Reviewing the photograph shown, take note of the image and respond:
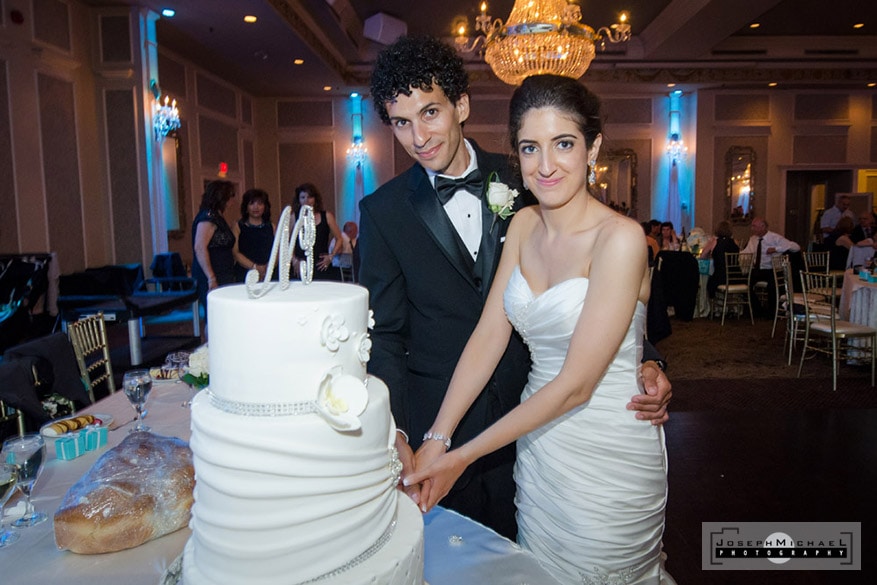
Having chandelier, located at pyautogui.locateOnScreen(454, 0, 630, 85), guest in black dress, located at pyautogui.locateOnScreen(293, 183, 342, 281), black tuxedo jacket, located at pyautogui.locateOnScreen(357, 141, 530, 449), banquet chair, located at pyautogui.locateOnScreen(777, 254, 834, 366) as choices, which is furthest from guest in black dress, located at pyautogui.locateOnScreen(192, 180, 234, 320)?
banquet chair, located at pyautogui.locateOnScreen(777, 254, 834, 366)

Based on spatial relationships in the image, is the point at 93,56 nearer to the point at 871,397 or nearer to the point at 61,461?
the point at 61,461

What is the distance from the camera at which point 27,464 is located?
1.41m

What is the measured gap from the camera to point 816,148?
13789 mm

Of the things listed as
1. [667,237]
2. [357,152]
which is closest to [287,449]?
[667,237]

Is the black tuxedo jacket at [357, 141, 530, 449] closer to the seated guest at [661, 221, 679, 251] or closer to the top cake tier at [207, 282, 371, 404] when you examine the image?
the top cake tier at [207, 282, 371, 404]

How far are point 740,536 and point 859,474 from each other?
1.36 metres

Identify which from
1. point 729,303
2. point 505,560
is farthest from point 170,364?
point 729,303

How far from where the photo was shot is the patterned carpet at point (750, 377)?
5.25 metres

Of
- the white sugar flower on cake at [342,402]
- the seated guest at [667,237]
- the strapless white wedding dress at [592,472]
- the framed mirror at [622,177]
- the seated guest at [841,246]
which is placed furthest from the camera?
the framed mirror at [622,177]

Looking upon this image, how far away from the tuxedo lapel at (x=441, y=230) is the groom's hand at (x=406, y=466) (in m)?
0.55

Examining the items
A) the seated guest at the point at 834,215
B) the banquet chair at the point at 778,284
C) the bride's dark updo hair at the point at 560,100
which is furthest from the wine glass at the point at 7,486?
the seated guest at the point at 834,215

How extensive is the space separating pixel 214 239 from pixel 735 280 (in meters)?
7.29

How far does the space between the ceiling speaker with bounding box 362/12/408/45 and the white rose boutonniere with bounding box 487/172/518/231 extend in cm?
942

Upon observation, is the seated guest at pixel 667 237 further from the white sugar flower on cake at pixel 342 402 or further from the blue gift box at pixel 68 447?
the white sugar flower on cake at pixel 342 402
